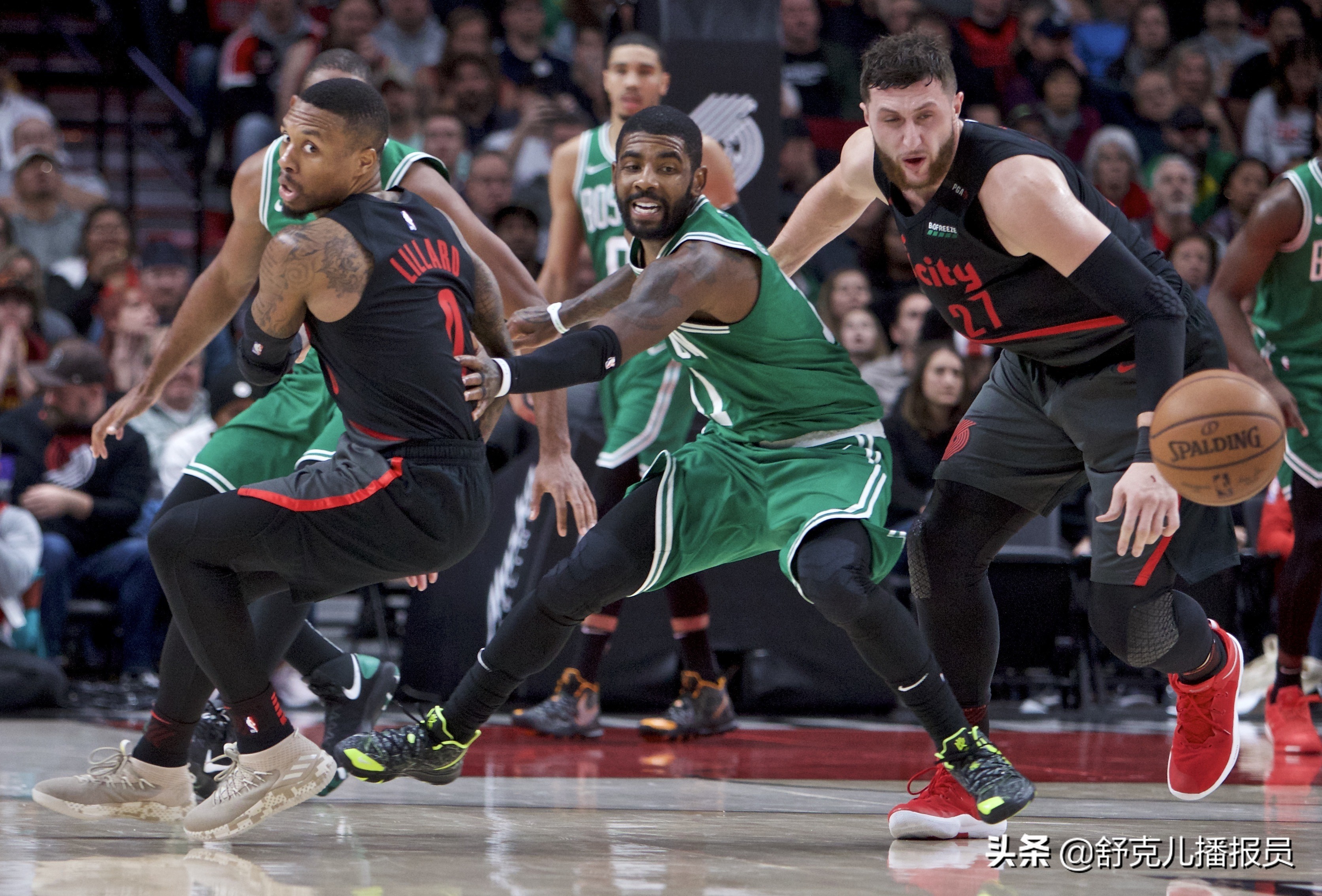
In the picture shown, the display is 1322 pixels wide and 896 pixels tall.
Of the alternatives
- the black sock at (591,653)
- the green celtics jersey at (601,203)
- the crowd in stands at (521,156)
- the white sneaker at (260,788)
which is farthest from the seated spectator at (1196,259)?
the white sneaker at (260,788)

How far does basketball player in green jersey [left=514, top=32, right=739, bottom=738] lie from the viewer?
19.2 feet

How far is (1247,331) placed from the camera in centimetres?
569

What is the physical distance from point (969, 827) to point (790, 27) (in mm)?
8595

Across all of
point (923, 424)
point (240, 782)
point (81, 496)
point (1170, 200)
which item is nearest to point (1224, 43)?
point (1170, 200)

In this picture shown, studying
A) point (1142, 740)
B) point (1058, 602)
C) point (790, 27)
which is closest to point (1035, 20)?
point (790, 27)

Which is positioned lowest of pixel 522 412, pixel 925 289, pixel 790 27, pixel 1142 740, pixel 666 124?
pixel 1142 740

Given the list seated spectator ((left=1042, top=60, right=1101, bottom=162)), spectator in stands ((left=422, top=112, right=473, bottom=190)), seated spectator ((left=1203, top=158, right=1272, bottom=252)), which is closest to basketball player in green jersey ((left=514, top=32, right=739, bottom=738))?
spectator in stands ((left=422, top=112, right=473, bottom=190))

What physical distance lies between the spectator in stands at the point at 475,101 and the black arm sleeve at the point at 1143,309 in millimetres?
7318

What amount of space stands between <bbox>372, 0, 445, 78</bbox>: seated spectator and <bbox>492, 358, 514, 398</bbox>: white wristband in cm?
829

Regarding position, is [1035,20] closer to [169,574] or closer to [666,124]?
[666,124]

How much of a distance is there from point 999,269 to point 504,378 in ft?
4.03

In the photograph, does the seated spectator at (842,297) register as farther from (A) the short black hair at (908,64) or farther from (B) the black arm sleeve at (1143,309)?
(B) the black arm sleeve at (1143,309)

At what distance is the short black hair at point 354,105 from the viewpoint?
3537mm

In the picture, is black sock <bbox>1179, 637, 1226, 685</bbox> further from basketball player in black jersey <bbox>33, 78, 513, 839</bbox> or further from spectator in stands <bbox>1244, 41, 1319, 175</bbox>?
spectator in stands <bbox>1244, 41, 1319, 175</bbox>
